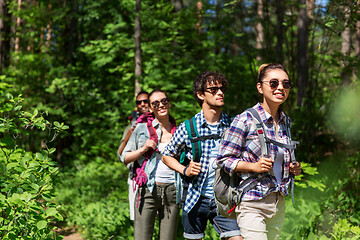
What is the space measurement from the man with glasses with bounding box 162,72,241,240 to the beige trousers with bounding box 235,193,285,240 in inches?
14.9

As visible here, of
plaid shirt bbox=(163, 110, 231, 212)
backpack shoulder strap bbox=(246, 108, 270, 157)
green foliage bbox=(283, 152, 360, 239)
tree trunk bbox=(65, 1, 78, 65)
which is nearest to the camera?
backpack shoulder strap bbox=(246, 108, 270, 157)

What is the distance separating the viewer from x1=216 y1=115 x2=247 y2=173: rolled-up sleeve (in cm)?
290

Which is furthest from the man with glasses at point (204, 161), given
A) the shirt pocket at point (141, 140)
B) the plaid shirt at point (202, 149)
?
the shirt pocket at point (141, 140)

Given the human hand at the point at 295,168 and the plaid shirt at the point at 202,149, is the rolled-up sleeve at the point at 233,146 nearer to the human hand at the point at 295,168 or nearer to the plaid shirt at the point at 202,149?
the human hand at the point at 295,168

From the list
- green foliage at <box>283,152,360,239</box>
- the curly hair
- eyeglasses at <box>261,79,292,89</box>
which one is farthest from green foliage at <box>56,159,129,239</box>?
eyeglasses at <box>261,79,292,89</box>

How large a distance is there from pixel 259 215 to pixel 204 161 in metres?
0.74

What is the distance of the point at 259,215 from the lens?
286 centimetres

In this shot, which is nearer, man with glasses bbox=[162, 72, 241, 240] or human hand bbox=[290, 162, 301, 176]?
human hand bbox=[290, 162, 301, 176]

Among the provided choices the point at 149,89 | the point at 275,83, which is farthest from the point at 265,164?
the point at 149,89

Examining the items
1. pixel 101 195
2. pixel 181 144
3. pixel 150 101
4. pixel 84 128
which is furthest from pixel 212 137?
pixel 84 128

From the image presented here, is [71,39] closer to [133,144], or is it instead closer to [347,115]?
[347,115]

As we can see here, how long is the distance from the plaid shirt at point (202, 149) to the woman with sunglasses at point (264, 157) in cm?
47

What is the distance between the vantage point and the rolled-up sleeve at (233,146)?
9.51 ft

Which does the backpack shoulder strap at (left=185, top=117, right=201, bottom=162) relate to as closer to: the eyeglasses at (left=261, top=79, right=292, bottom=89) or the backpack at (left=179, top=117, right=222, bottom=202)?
the backpack at (left=179, top=117, right=222, bottom=202)
